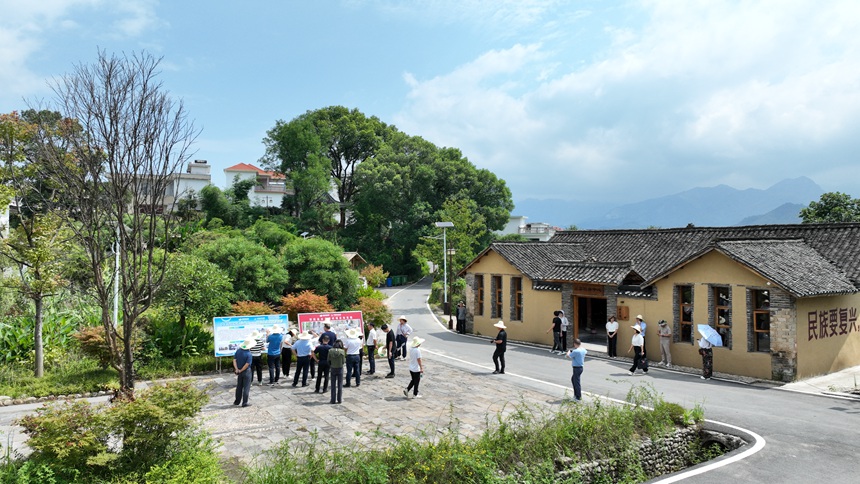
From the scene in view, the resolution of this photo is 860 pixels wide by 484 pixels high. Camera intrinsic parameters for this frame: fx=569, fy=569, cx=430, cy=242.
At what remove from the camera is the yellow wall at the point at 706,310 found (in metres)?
16.5

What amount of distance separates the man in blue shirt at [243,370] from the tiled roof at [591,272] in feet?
43.5

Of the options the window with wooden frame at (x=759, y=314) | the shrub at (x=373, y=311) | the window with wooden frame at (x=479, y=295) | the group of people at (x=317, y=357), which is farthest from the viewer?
the window with wooden frame at (x=479, y=295)

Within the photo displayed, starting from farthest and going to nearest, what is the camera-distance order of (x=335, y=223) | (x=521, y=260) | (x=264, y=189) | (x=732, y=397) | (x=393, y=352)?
(x=264, y=189) → (x=335, y=223) → (x=521, y=260) → (x=393, y=352) → (x=732, y=397)

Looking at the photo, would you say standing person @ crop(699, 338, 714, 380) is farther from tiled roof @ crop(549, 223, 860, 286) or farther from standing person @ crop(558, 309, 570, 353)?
standing person @ crop(558, 309, 570, 353)

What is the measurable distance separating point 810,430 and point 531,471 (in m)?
6.31

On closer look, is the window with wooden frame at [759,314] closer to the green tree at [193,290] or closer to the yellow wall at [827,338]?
the yellow wall at [827,338]

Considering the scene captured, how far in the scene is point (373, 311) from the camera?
21.3 meters

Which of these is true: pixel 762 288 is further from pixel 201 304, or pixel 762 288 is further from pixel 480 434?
pixel 201 304

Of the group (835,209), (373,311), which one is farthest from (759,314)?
(835,209)

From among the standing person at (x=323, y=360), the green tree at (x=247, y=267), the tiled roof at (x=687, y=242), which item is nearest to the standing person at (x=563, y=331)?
the tiled roof at (x=687, y=242)

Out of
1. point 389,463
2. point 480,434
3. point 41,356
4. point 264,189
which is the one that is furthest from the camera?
point 264,189

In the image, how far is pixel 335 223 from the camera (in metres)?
54.4

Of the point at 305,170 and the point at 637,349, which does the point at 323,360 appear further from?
the point at 305,170

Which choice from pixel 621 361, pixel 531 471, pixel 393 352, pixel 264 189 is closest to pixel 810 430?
pixel 531 471
